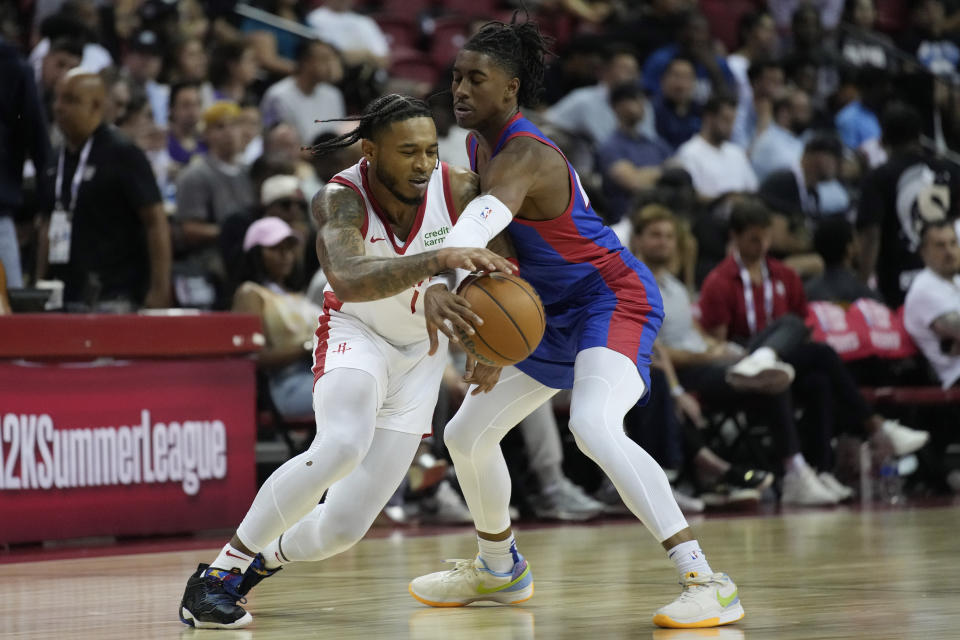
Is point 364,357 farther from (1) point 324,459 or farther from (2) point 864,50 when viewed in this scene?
(2) point 864,50

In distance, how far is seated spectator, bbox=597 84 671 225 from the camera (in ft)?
34.9

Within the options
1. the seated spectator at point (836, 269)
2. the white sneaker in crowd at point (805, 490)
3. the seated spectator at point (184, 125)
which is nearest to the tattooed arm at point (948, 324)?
the seated spectator at point (836, 269)

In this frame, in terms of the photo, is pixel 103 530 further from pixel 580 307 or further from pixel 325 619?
pixel 580 307

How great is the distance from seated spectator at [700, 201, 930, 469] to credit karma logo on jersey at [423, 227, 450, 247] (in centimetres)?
447

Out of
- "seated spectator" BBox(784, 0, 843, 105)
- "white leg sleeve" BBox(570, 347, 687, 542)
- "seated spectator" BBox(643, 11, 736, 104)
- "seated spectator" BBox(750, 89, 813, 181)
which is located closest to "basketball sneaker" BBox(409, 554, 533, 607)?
"white leg sleeve" BBox(570, 347, 687, 542)

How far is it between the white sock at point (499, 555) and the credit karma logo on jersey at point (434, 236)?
107cm

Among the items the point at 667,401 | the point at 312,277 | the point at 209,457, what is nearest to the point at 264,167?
the point at 312,277

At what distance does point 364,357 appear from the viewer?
4402 mm

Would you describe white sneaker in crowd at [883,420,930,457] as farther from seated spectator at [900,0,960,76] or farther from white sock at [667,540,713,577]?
seated spectator at [900,0,960,76]

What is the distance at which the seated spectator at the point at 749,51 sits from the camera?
13.6 m

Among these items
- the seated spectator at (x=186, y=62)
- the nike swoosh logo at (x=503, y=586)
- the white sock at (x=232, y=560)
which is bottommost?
the nike swoosh logo at (x=503, y=586)

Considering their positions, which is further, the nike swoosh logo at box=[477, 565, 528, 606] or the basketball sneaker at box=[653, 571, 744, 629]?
the nike swoosh logo at box=[477, 565, 528, 606]

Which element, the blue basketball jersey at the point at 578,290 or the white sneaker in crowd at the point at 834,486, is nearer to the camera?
the blue basketball jersey at the point at 578,290

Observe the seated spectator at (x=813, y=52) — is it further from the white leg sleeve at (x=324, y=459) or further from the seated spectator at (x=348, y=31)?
the white leg sleeve at (x=324, y=459)
